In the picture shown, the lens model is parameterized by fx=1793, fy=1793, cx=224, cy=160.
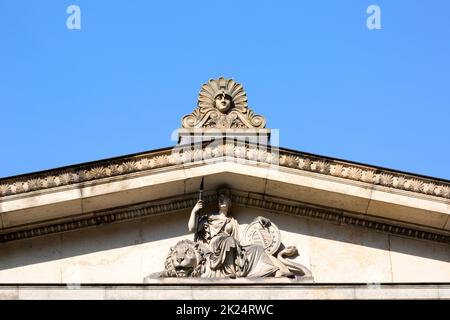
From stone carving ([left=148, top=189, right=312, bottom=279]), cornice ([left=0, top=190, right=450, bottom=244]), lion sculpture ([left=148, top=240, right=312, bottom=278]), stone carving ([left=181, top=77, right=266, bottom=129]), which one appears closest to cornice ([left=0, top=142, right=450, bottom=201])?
stone carving ([left=181, top=77, right=266, bottom=129])

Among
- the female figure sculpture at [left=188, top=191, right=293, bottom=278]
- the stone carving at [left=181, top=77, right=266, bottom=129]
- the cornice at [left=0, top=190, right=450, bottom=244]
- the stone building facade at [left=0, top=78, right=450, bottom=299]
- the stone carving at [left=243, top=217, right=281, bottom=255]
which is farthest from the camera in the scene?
the stone carving at [left=181, top=77, right=266, bottom=129]

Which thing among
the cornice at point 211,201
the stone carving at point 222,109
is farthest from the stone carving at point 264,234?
the stone carving at point 222,109

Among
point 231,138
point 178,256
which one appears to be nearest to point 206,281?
point 178,256

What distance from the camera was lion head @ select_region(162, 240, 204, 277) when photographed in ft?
85.4

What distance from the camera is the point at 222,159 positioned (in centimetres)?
2658

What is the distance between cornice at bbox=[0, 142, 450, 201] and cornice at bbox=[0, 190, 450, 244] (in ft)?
1.93

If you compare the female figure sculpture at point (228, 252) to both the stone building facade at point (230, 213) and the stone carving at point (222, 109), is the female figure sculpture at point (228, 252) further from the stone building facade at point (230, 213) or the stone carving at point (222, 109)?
the stone carving at point (222, 109)

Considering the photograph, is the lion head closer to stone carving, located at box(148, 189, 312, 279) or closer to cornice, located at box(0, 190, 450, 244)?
stone carving, located at box(148, 189, 312, 279)

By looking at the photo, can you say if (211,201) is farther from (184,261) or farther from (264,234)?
(184,261)

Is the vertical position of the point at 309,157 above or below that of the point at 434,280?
above

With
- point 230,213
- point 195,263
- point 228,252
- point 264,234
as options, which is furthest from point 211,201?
point 195,263

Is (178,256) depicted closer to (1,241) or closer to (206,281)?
(206,281)

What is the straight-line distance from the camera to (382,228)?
26.8 meters
